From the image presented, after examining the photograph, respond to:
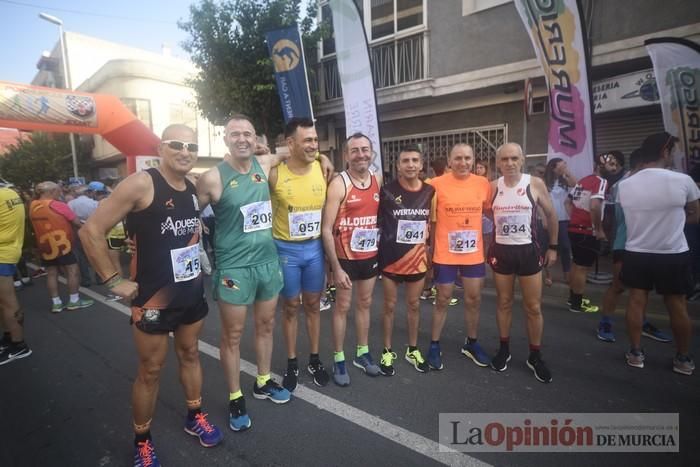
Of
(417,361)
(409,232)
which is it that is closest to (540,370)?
(417,361)

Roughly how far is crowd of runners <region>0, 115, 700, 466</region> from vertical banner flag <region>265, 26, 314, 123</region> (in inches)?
258

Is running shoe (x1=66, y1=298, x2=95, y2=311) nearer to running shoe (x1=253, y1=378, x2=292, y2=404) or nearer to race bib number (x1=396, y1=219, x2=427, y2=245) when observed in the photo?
running shoe (x1=253, y1=378, x2=292, y2=404)

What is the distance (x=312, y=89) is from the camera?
11953 millimetres

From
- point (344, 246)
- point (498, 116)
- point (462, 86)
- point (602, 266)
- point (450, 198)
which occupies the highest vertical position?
point (462, 86)

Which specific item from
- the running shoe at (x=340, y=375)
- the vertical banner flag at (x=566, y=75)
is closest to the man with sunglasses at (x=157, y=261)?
the running shoe at (x=340, y=375)

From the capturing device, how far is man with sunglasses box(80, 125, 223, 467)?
6.95ft

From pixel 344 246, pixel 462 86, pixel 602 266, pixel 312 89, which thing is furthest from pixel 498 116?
pixel 344 246

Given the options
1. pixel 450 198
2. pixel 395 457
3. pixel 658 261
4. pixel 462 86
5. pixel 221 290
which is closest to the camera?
pixel 395 457

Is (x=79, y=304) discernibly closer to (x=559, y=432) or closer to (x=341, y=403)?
(x=341, y=403)

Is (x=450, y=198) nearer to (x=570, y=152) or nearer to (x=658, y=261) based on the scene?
(x=658, y=261)

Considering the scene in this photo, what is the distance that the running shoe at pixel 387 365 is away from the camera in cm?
336

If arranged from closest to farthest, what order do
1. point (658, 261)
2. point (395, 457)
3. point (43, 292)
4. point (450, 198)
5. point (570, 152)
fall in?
point (395, 457) < point (658, 261) < point (450, 198) < point (570, 152) < point (43, 292)

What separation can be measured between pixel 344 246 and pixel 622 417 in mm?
2403

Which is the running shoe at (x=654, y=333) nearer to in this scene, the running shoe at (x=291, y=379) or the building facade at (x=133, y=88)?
the running shoe at (x=291, y=379)
